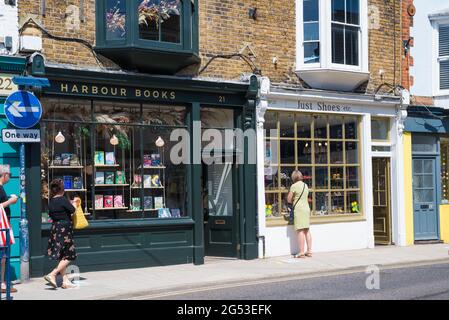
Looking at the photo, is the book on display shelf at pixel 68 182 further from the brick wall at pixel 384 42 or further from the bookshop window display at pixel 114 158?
the brick wall at pixel 384 42

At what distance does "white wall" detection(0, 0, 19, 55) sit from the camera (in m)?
12.3

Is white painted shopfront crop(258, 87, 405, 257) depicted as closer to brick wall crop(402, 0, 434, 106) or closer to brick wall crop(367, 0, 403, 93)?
brick wall crop(367, 0, 403, 93)

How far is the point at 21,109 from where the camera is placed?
1170 cm

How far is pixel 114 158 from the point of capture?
45.3 feet

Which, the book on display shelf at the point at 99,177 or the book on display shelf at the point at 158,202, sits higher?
the book on display shelf at the point at 99,177

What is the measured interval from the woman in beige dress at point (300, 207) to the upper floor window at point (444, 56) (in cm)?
603

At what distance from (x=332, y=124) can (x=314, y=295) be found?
7.26 m

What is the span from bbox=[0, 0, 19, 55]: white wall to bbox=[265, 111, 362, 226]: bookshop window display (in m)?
5.88

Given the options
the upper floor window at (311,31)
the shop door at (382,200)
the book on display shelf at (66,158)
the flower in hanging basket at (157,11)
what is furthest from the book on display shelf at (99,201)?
the shop door at (382,200)

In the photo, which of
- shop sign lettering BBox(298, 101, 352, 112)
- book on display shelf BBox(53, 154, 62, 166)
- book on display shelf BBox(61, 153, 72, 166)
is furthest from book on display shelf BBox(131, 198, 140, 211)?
shop sign lettering BBox(298, 101, 352, 112)

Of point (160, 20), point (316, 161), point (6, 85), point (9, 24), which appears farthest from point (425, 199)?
point (9, 24)

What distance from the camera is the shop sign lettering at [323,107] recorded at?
53.1ft

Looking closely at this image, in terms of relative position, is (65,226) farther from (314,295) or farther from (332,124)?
(332,124)
